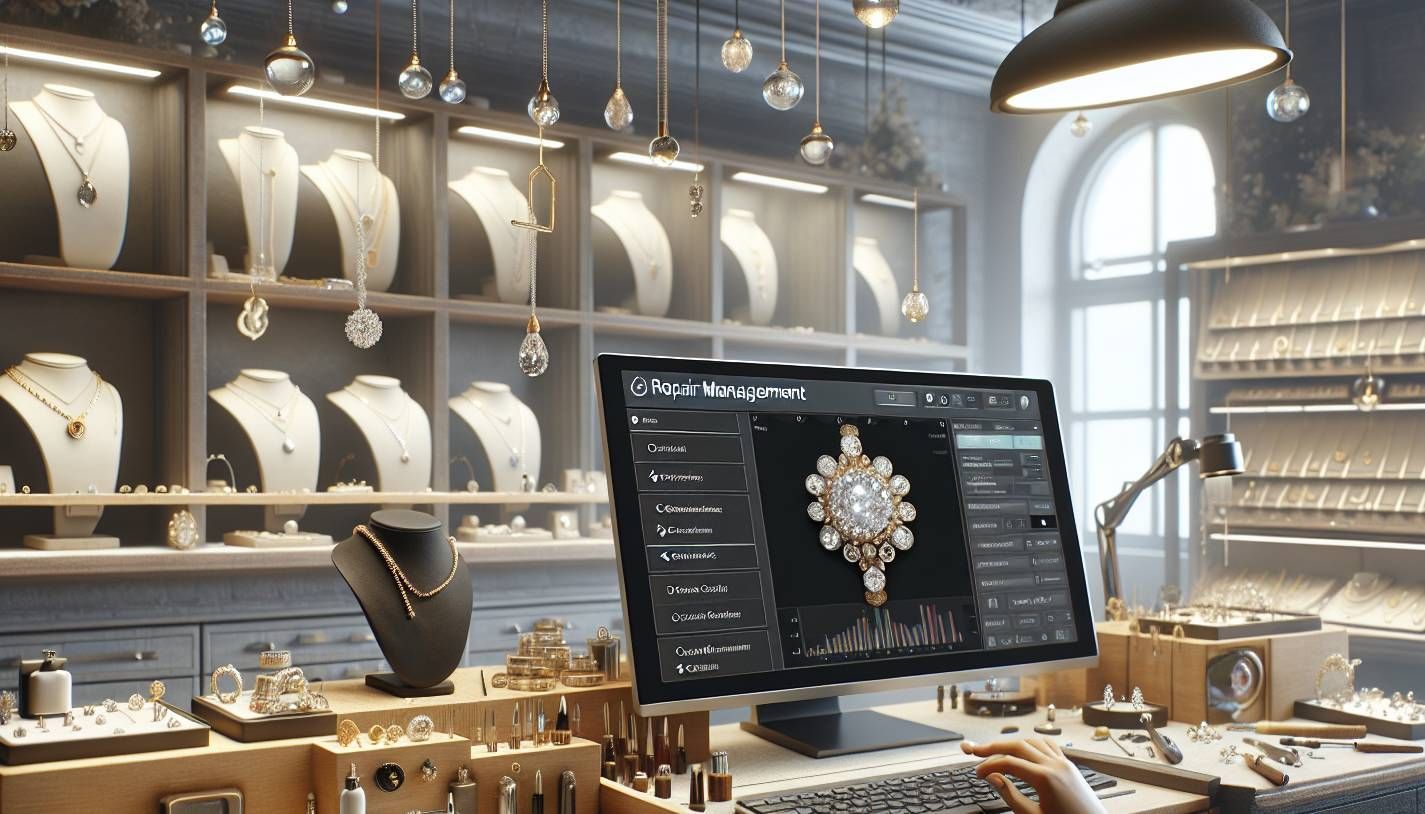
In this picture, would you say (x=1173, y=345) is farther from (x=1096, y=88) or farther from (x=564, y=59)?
(x=1096, y=88)

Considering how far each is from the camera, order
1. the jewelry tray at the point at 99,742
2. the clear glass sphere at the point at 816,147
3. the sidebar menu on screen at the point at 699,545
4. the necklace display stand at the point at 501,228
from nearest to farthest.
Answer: the jewelry tray at the point at 99,742, the sidebar menu on screen at the point at 699,545, the clear glass sphere at the point at 816,147, the necklace display stand at the point at 501,228

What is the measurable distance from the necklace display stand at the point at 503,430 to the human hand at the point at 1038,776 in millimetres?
2852

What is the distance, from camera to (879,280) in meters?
5.25

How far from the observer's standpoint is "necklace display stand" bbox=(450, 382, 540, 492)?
4.20 m

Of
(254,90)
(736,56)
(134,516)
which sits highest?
(254,90)

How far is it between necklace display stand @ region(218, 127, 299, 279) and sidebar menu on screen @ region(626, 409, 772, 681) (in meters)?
2.40

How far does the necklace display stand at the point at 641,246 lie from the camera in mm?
4551

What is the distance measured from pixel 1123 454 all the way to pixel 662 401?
4392 mm

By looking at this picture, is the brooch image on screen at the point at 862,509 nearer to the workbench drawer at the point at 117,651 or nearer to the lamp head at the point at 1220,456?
the lamp head at the point at 1220,456

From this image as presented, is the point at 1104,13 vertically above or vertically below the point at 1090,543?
above

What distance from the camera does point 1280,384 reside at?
4512 millimetres

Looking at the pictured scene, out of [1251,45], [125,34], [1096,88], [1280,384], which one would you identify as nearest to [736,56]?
Result: [1096,88]

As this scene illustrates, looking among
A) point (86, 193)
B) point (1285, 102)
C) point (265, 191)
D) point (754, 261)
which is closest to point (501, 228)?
point (265, 191)

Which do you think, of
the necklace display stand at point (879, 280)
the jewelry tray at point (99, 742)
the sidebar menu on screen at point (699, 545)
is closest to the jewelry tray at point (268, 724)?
the jewelry tray at point (99, 742)
